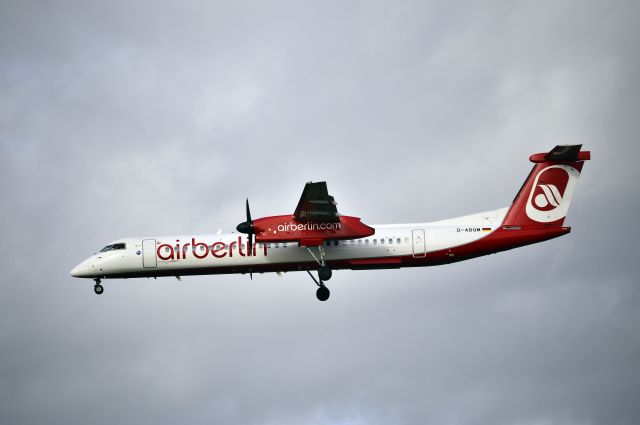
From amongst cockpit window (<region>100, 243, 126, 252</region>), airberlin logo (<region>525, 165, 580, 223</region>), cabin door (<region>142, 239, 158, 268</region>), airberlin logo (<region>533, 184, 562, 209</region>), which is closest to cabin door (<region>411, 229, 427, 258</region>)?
airberlin logo (<region>525, 165, 580, 223</region>)

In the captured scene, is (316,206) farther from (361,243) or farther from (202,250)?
(202,250)

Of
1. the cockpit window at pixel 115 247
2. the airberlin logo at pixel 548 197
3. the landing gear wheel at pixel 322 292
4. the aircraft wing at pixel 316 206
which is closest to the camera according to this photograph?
the aircraft wing at pixel 316 206

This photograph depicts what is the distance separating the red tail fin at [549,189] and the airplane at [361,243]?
5cm

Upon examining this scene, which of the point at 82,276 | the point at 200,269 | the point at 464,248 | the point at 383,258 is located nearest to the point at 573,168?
the point at 464,248

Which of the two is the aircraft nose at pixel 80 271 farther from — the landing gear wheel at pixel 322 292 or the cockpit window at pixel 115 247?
the landing gear wheel at pixel 322 292

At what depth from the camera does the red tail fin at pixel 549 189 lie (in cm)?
5650

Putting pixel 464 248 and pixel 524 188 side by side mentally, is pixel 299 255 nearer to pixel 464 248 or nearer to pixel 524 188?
pixel 464 248

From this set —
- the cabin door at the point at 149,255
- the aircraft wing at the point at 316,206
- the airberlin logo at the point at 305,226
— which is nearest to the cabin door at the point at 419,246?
the airberlin logo at the point at 305,226

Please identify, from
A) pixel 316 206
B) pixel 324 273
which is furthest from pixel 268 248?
pixel 316 206

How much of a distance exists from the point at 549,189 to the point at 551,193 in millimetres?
215

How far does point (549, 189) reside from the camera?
56.9 m

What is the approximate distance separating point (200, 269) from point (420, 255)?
10.3 metres

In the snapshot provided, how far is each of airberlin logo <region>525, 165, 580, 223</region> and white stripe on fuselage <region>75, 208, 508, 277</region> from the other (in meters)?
1.43

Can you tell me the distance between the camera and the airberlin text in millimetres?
56219
